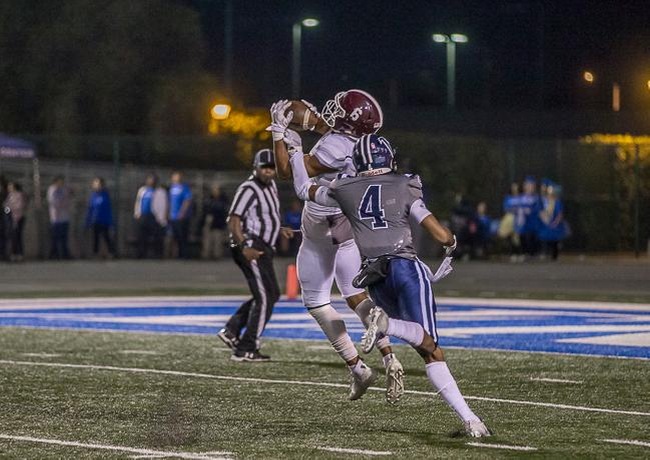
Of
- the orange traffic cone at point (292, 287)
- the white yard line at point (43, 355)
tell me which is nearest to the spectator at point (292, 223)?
the orange traffic cone at point (292, 287)

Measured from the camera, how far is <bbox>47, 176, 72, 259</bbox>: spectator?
2745 cm

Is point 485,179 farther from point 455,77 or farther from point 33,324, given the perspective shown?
point 455,77

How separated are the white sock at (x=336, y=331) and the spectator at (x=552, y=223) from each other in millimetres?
18246

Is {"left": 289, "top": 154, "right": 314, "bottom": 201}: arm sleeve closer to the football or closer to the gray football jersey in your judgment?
the football

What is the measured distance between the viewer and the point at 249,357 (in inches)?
468

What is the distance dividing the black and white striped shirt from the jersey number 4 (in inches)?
152

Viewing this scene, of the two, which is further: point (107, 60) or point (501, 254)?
point (107, 60)

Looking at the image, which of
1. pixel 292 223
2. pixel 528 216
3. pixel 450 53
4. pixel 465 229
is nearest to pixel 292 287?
pixel 292 223

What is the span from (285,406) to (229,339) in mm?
3034

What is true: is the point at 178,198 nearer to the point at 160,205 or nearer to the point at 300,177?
the point at 160,205

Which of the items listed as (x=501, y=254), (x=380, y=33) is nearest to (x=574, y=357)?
(x=501, y=254)

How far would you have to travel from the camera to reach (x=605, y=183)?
30844 millimetres

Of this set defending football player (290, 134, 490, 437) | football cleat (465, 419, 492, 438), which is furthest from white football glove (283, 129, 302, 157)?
football cleat (465, 419, 492, 438)

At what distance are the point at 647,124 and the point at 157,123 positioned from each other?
57.8 ft
